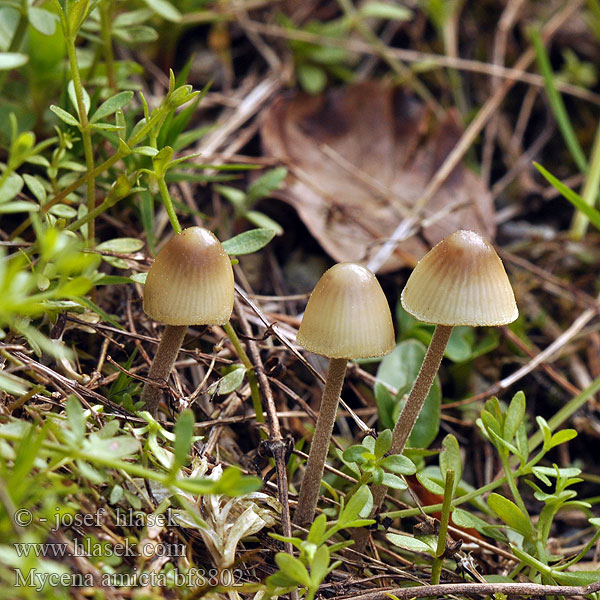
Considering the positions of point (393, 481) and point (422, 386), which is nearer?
point (393, 481)

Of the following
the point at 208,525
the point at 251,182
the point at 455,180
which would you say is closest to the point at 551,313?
the point at 455,180

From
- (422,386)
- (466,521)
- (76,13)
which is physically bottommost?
(466,521)

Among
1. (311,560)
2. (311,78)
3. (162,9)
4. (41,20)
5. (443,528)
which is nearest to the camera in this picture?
(311,560)

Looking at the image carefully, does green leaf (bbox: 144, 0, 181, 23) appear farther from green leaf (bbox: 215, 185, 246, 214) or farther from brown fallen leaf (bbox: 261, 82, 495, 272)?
brown fallen leaf (bbox: 261, 82, 495, 272)

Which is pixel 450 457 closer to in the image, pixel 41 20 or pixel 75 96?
pixel 75 96

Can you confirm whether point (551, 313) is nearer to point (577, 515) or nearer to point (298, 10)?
point (577, 515)

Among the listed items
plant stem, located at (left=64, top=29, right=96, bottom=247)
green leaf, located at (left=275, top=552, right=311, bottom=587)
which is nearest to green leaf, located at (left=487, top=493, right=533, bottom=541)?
green leaf, located at (left=275, top=552, right=311, bottom=587)

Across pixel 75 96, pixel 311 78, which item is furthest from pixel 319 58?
pixel 75 96
